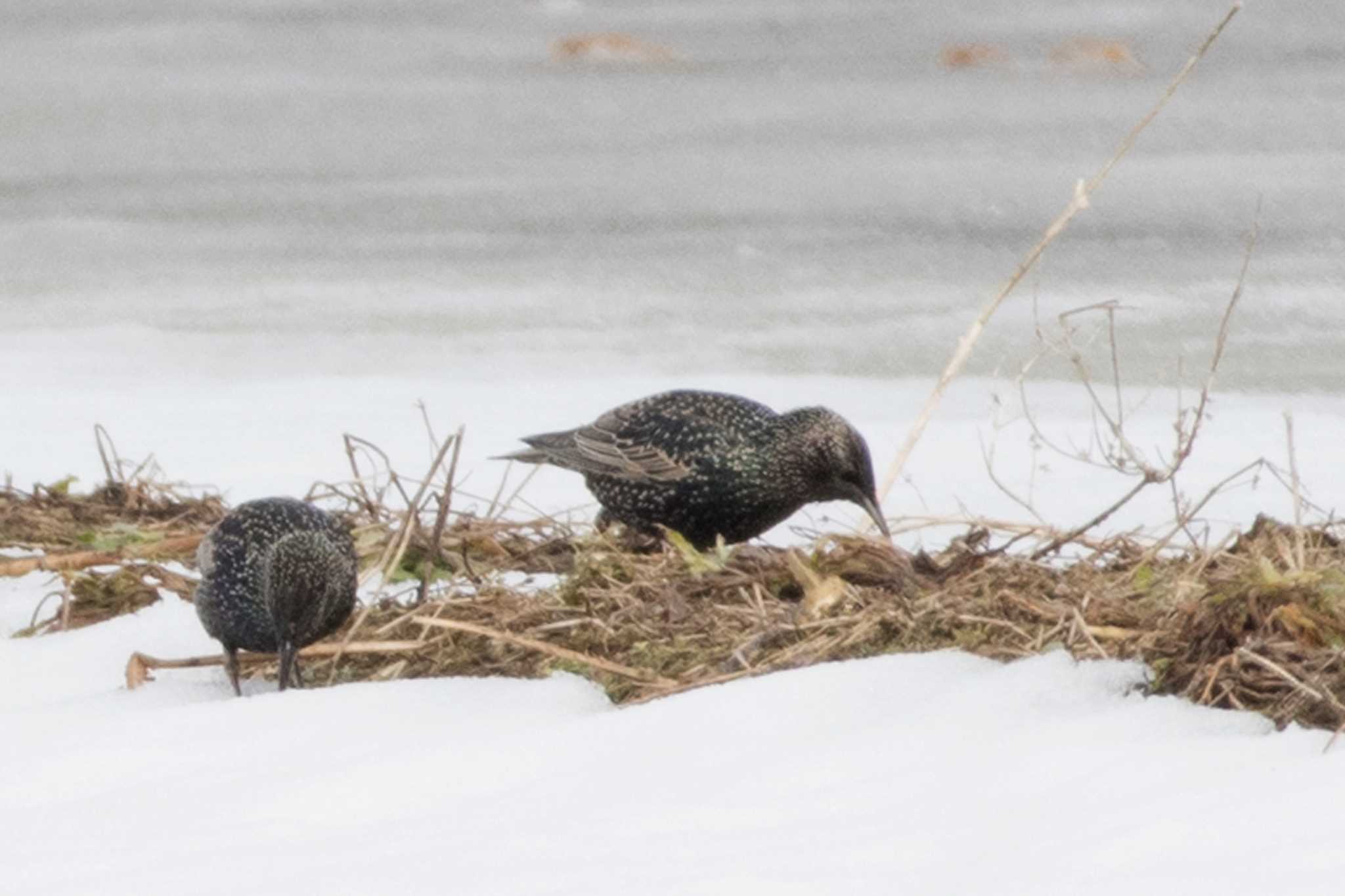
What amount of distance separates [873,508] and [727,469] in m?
0.37

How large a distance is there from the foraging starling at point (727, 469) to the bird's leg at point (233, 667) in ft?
4.16

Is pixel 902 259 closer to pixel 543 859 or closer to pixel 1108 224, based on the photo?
pixel 1108 224

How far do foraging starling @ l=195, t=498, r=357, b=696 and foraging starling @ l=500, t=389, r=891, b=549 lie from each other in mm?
1037

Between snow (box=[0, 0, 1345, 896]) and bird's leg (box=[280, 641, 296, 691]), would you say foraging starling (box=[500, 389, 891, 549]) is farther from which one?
bird's leg (box=[280, 641, 296, 691])

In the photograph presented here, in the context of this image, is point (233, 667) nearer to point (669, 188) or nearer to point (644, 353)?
point (644, 353)

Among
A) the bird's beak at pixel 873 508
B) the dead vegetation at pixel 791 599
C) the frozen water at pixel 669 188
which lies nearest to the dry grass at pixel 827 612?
the dead vegetation at pixel 791 599

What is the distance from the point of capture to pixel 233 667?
4.73 metres

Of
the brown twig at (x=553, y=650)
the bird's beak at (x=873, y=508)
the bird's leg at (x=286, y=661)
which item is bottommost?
the bird's leg at (x=286, y=661)

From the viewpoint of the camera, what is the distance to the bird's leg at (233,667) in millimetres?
4695

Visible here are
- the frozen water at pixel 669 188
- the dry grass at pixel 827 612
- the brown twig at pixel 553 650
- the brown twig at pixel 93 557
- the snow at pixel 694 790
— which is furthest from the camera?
the frozen water at pixel 669 188

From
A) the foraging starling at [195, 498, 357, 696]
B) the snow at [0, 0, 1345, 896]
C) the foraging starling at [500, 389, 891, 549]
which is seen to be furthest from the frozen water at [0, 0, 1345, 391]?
the foraging starling at [195, 498, 357, 696]

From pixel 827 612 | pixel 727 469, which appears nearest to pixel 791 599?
pixel 827 612

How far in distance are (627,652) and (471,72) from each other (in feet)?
41.7

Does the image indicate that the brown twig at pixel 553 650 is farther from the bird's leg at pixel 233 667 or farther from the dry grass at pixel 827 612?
the bird's leg at pixel 233 667
